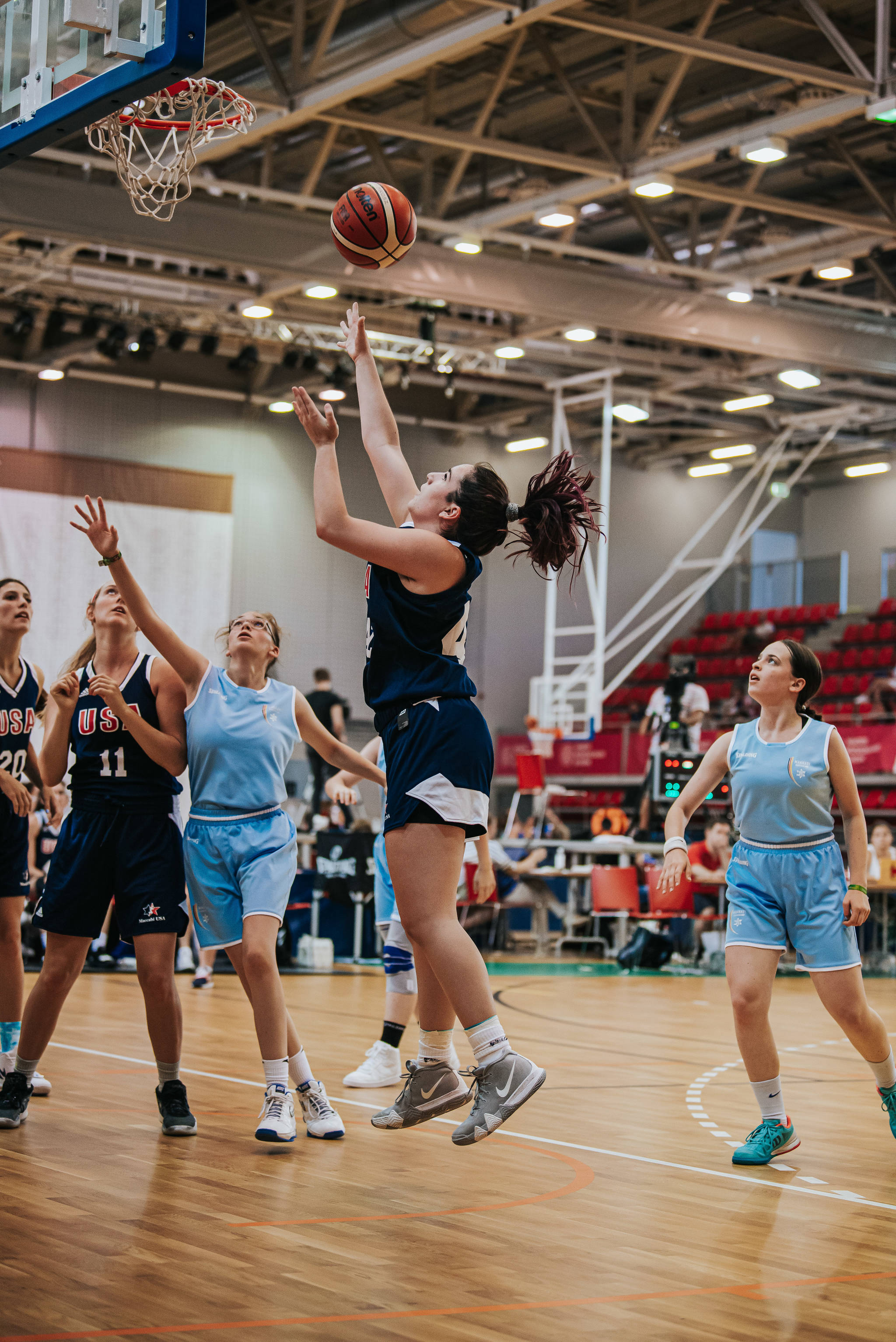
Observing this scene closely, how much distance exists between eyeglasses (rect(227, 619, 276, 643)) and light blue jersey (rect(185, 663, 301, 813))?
8.0 inches

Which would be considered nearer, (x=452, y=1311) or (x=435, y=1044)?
(x=452, y=1311)

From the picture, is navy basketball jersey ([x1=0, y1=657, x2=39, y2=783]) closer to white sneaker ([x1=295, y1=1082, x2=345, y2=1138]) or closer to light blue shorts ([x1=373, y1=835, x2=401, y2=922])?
white sneaker ([x1=295, y1=1082, x2=345, y2=1138])

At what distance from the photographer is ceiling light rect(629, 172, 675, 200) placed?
14.1 meters

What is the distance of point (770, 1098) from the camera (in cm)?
517

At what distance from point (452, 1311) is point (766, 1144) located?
84.9 inches

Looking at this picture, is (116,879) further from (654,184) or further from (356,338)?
(654,184)

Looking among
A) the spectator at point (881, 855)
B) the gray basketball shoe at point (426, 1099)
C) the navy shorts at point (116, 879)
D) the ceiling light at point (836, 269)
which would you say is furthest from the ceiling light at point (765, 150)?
the gray basketball shoe at point (426, 1099)

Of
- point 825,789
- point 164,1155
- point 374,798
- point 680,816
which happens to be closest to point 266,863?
point 164,1155

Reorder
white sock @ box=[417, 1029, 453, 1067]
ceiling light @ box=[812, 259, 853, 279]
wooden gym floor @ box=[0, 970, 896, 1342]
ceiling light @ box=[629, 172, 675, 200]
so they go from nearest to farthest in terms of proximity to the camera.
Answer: wooden gym floor @ box=[0, 970, 896, 1342] → white sock @ box=[417, 1029, 453, 1067] → ceiling light @ box=[629, 172, 675, 200] → ceiling light @ box=[812, 259, 853, 279]

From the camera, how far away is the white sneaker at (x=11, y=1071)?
5641mm

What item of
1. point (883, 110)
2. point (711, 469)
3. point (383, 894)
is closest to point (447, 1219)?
point (383, 894)

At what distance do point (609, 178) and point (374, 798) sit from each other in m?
11.3

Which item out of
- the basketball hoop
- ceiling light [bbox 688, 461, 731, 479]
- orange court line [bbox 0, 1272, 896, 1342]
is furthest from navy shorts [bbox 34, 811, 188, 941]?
ceiling light [bbox 688, 461, 731, 479]

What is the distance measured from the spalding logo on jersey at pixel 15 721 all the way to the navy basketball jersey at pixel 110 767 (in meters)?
0.48
